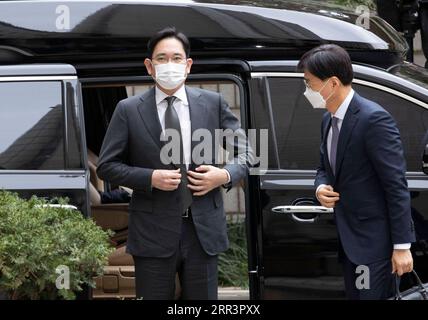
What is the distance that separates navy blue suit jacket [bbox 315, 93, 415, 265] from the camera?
15.4 ft

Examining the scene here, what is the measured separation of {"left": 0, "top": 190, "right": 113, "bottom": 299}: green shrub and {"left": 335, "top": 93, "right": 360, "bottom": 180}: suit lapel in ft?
3.50

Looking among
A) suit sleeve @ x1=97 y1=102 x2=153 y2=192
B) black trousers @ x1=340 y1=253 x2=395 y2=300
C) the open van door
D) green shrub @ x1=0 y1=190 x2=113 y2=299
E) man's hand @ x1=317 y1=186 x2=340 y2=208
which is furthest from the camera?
the open van door

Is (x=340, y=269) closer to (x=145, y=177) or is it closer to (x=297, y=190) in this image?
(x=297, y=190)

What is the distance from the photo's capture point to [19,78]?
5578mm

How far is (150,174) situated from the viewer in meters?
5.10

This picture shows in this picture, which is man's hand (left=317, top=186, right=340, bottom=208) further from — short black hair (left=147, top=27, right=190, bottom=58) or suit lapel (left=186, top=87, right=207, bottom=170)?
short black hair (left=147, top=27, right=190, bottom=58)

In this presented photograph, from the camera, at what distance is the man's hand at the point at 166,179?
506cm

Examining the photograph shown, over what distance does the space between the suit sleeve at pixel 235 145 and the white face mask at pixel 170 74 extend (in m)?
0.26

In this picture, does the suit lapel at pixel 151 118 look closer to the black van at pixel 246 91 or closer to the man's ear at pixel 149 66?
the man's ear at pixel 149 66

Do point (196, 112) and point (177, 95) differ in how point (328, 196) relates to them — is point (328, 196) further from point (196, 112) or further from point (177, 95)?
point (177, 95)

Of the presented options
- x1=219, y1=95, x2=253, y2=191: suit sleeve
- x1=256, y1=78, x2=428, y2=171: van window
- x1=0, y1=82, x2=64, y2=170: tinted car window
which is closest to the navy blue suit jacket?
x1=219, y1=95, x2=253, y2=191: suit sleeve
